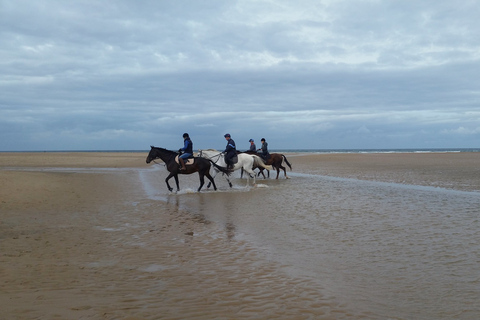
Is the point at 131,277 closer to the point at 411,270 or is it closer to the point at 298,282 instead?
the point at 298,282

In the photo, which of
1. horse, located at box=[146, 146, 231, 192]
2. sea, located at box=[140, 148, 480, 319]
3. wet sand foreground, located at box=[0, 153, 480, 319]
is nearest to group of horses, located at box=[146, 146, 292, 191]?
horse, located at box=[146, 146, 231, 192]

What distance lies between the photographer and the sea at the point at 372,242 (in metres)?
4.74

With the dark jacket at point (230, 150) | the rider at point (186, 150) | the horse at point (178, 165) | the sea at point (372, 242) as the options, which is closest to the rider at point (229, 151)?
the dark jacket at point (230, 150)

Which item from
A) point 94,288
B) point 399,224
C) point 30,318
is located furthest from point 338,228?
point 30,318

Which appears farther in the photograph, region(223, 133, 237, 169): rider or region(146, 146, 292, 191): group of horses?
region(223, 133, 237, 169): rider

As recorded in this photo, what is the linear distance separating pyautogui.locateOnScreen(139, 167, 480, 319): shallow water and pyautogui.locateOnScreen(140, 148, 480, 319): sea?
1 centimetres

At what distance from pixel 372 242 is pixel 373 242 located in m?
0.02

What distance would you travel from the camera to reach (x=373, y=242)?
7.59m

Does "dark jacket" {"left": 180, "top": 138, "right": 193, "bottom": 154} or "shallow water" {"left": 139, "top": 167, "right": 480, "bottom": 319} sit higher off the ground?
"dark jacket" {"left": 180, "top": 138, "right": 193, "bottom": 154}

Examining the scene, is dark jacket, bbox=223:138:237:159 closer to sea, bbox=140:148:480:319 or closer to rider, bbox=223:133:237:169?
rider, bbox=223:133:237:169

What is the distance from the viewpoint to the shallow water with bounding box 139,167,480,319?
15.6ft

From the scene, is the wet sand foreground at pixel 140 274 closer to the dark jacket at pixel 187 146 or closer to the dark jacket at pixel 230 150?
the dark jacket at pixel 187 146

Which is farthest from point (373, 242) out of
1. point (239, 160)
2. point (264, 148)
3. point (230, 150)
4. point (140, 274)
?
point (264, 148)

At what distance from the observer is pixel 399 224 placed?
30.5 feet
